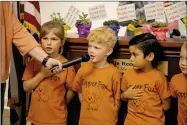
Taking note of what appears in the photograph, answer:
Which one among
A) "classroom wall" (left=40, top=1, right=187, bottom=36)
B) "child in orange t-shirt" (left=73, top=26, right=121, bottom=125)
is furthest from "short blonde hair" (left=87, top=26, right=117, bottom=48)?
"classroom wall" (left=40, top=1, right=187, bottom=36)

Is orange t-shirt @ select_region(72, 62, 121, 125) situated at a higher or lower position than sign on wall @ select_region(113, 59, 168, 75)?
lower

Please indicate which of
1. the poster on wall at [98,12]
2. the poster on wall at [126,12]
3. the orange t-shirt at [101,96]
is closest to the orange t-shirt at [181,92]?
the orange t-shirt at [101,96]

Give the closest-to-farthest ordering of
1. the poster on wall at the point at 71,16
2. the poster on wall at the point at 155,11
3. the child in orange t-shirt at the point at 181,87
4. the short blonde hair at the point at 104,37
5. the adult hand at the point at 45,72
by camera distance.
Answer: the child in orange t-shirt at the point at 181,87 < the short blonde hair at the point at 104,37 < the adult hand at the point at 45,72 < the poster on wall at the point at 155,11 < the poster on wall at the point at 71,16

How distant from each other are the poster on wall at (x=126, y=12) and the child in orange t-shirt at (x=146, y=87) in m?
0.33

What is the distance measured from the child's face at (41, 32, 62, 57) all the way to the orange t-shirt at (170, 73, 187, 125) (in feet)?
2.37

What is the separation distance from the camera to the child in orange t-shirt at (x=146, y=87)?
5.15 feet

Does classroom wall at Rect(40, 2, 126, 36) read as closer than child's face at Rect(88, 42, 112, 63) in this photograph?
No

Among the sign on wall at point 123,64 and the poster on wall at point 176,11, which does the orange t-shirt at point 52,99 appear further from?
the poster on wall at point 176,11

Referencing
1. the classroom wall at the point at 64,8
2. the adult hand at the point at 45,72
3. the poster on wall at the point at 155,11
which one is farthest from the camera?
the classroom wall at the point at 64,8

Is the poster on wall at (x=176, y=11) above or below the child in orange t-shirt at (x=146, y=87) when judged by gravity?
above

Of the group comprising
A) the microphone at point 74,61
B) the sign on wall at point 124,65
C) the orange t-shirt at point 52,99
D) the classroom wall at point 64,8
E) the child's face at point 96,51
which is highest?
the classroom wall at point 64,8

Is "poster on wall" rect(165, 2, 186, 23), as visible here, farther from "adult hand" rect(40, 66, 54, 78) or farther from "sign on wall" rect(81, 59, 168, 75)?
"adult hand" rect(40, 66, 54, 78)

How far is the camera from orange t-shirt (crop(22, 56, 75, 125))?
1735 mm

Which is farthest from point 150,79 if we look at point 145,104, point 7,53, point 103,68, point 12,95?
point 12,95
